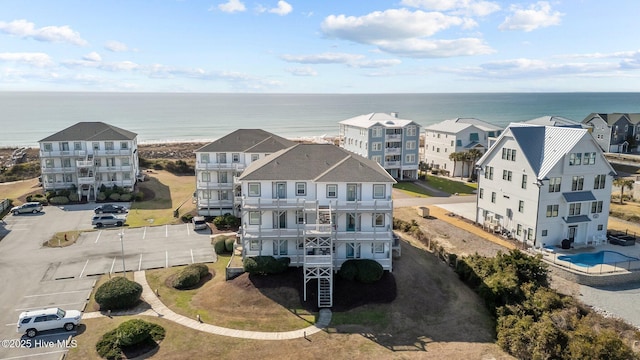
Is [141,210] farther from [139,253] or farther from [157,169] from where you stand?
[157,169]

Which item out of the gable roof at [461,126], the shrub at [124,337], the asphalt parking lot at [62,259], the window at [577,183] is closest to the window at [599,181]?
the window at [577,183]

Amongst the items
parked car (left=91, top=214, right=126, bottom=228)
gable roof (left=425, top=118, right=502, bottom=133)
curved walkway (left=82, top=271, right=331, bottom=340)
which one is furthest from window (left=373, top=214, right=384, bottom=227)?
gable roof (left=425, top=118, right=502, bottom=133)

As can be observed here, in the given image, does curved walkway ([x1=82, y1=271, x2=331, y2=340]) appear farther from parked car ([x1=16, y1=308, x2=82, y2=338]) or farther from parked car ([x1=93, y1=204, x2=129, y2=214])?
parked car ([x1=93, y1=204, x2=129, y2=214])

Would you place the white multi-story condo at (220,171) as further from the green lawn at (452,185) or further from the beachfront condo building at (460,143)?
the beachfront condo building at (460,143)

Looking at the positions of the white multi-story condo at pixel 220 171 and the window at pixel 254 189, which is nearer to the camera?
the window at pixel 254 189

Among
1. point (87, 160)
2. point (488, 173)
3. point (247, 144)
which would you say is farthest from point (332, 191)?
point (87, 160)

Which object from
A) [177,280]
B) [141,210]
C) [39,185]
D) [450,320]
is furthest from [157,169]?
[450,320]
